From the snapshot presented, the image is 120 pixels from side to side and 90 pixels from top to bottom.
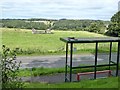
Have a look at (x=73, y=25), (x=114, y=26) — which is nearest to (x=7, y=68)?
(x=114, y=26)

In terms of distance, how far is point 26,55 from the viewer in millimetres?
18078

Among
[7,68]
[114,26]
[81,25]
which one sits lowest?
[7,68]

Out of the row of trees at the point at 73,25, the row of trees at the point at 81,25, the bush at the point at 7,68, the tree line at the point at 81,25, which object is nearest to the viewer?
the bush at the point at 7,68

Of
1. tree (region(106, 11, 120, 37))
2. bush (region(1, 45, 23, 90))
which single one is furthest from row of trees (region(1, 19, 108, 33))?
bush (region(1, 45, 23, 90))

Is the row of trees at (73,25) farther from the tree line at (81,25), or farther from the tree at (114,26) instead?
the tree at (114,26)

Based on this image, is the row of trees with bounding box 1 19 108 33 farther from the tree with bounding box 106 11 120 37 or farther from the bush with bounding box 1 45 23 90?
the bush with bounding box 1 45 23 90

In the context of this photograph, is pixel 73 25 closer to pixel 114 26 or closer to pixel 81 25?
pixel 81 25

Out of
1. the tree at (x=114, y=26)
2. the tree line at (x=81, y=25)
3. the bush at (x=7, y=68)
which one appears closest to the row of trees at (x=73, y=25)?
the tree line at (x=81, y=25)

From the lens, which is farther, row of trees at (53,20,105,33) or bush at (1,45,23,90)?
row of trees at (53,20,105,33)

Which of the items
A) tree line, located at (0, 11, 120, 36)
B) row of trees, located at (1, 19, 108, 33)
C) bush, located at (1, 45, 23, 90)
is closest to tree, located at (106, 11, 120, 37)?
tree line, located at (0, 11, 120, 36)

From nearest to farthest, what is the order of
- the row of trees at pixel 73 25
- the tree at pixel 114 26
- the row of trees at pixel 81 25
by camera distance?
the tree at pixel 114 26
the row of trees at pixel 73 25
the row of trees at pixel 81 25

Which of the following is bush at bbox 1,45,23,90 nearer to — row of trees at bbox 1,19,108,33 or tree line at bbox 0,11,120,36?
tree line at bbox 0,11,120,36

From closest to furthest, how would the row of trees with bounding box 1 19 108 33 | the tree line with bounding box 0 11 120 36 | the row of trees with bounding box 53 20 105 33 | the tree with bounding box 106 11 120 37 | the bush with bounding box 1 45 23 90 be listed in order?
the bush with bounding box 1 45 23 90, the tree with bounding box 106 11 120 37, the tree line with bounding box 0 11 120 36, the row of trees with bounding box 1 19 108 33, the row of trees with bounding box 53 20 105 33

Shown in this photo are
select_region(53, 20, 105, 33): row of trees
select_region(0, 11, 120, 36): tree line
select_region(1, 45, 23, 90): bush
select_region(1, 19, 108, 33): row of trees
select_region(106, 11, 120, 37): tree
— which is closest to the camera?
select_region(1, 45, 23, 90): bush
